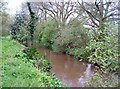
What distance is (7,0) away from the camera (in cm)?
812

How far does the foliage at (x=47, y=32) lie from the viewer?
44.4 ft

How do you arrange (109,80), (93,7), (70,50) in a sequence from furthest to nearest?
(70,50), (93,7), (109,80)

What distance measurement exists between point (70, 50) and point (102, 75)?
7.23 m

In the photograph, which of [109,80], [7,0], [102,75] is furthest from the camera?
[7,0]

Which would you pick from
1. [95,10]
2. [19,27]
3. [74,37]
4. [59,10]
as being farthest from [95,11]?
[19,27]

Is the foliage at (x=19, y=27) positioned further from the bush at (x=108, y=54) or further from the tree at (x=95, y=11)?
the bush at (x=108, y=54)

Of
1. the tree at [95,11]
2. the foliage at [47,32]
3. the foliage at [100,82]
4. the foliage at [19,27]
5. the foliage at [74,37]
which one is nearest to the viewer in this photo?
the foliage at [100,82]

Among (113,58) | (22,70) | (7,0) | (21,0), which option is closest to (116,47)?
(113,58)

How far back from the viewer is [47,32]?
1372 centimetres

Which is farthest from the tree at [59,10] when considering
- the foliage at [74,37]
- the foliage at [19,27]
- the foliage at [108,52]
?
the foliage at [108,52]

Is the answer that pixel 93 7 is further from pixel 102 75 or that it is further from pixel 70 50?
pixel 102 75

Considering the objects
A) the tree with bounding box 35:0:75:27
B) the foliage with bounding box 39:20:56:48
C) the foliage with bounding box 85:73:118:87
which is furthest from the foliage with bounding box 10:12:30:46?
the foliage with bounding box 85:73:118:87

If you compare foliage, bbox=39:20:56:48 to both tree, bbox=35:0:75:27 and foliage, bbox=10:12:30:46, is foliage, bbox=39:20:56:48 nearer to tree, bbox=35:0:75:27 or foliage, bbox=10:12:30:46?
tree, bbox=35:0:75:27

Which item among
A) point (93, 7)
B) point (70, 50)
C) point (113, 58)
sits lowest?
point (70, 50)
